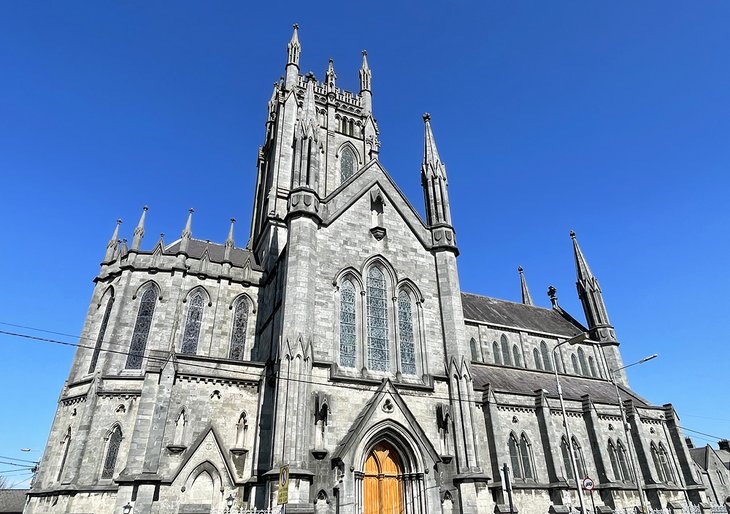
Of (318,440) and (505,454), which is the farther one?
(505,454)

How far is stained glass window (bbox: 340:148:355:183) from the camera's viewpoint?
143 feet

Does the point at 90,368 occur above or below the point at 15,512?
above

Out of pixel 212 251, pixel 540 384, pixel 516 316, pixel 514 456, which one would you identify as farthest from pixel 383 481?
pixel 516 316

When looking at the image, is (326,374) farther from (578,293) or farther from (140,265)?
(578,293)

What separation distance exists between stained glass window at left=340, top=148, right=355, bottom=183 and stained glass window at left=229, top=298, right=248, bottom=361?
1738 centimetres

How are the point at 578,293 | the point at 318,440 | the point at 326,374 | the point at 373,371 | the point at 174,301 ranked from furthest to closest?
the point at 578,293
the point at 174,301
the point at 373,371
the point at 326,374
the point at 318,440

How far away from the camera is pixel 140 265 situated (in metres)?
29.8

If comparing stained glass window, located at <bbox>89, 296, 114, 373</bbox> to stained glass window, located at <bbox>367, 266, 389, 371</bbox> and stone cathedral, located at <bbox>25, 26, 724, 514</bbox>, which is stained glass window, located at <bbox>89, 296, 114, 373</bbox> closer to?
stone cathedral, located at <bbox>25, 26, 724, 514</bbox>

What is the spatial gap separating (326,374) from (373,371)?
2.69 m

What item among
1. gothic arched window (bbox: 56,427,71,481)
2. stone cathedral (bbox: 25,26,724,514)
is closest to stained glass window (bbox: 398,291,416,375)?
stone cathedral (bbox: 25,26,724,514)

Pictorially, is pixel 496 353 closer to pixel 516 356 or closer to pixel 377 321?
pixel 516 356

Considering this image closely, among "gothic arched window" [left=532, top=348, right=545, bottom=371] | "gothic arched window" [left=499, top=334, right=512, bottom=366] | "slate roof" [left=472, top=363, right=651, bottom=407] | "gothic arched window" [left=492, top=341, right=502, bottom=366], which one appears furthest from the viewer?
"gothic arched window" [left=532, top=348, right=545, bottom=371]

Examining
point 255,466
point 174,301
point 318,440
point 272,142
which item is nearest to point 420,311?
point 318,440

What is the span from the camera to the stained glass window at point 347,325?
22.2 metres
